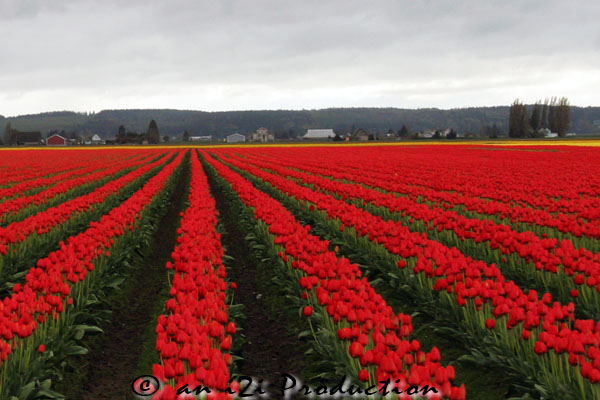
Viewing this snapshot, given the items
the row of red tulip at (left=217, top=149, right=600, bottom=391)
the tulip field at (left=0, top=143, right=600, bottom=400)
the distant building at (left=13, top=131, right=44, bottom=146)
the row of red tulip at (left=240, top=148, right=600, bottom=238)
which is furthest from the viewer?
the distant building at (left=13, top=131, right=44, bottom=146)

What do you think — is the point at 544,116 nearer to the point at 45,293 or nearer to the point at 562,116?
the point at 562,116

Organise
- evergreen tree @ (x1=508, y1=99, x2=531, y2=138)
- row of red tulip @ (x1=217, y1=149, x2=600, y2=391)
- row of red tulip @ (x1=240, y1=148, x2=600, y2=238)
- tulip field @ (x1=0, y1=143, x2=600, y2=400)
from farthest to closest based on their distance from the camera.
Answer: evergreen tree @ (x1=508, y1=99, x2=531, y2=138), row of red tulip @ (x1=240, y1=148, x2=600, y2=238), tulip field @ (x1=0, y1=143, x2=600, y2=400), row of red tulip @ (x1=217, y1=149, x2=600, y2=391)

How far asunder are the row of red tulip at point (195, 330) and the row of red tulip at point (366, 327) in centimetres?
104

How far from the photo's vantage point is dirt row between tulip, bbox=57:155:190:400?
6043 mm

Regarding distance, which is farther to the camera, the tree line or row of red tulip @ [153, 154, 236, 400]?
the tree line

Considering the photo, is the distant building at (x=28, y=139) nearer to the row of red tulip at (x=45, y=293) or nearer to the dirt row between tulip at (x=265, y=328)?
the dirt row between tulip at (x=265, y=328)

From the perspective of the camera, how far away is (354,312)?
17.0 feet

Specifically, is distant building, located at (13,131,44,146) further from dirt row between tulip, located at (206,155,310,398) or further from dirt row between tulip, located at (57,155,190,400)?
dirt row between tulip, located at (206,155,310,398)

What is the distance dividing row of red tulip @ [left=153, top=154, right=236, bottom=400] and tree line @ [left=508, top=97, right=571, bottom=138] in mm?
125477

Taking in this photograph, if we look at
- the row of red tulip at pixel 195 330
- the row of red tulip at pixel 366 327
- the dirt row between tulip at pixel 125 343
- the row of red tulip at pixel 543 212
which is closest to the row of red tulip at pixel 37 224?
the dirt row between tulip at pixel 125 343

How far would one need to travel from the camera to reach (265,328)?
783 cm

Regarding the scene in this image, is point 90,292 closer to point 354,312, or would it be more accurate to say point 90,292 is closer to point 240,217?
point 354,312

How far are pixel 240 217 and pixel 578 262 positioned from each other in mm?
11954

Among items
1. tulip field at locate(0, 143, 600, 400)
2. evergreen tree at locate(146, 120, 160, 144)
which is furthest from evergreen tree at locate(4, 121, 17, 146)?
tulip field at locate(0, 143, 600, 400)
